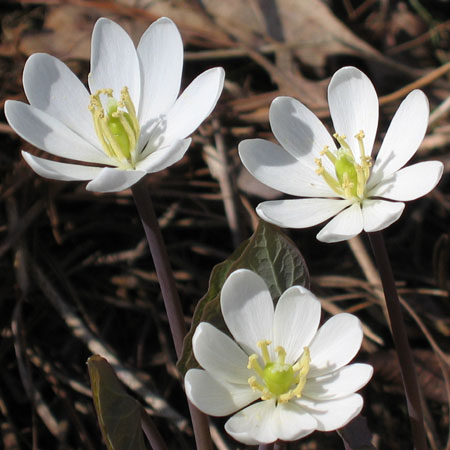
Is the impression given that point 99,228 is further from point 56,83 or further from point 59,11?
Result: point 59,11

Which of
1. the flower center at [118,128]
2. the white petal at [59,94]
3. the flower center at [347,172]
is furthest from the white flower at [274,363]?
the white petal at [59,94]

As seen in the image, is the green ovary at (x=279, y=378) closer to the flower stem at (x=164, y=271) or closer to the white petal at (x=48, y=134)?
the flower stem at (x=164, y=271)

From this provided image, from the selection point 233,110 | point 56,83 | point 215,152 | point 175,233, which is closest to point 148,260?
point 175,233

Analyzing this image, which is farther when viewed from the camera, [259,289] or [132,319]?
[132,319]

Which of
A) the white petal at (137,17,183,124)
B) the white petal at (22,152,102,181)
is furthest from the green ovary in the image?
the white petal at (137,17,183,124)

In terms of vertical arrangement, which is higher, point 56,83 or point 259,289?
point 56,83

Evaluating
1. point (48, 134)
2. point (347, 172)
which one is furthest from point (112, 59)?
point (347, 172)
